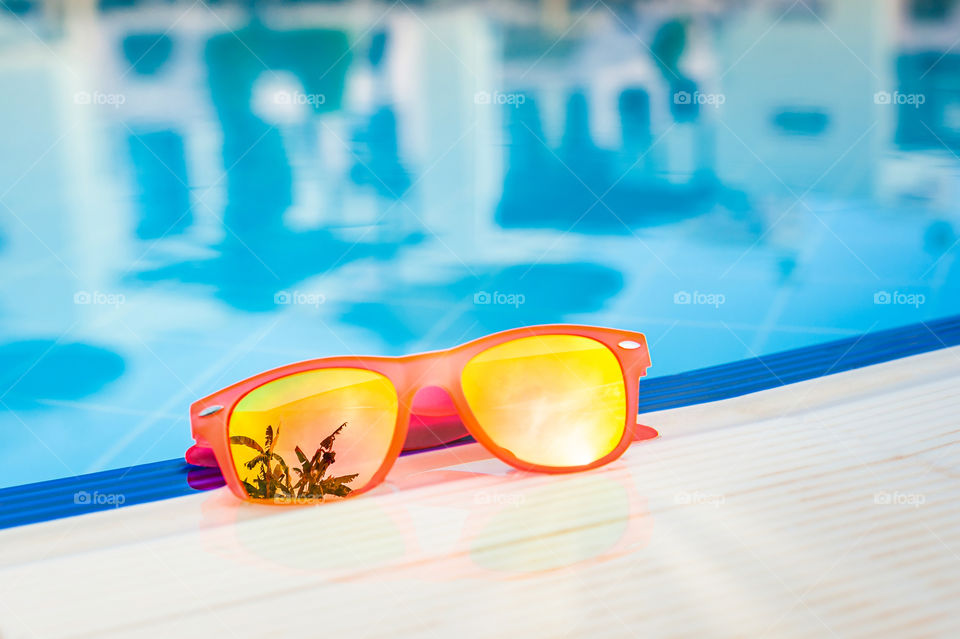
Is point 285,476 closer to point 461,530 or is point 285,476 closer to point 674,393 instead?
point 461,530

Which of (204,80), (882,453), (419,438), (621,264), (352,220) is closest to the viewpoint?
(882,453)

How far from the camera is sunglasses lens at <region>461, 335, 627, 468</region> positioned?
710 millimetres

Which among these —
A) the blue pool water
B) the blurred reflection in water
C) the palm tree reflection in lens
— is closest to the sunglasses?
the palm tree reflection in lens

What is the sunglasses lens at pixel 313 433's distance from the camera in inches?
25.3

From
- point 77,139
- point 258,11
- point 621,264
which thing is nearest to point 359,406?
point 621,264

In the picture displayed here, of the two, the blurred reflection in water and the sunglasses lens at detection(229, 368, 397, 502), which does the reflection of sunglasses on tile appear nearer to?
the sunglasses lens at detection(229, 368, 397, 502)

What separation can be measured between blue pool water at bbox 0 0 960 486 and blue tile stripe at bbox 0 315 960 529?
86cm

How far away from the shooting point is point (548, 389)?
0.75 metres

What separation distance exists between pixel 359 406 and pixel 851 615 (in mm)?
381

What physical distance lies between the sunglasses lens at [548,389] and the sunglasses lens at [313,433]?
3.1 inches

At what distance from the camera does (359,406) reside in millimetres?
701

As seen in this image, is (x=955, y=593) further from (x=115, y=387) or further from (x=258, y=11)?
(x=258, y=11)

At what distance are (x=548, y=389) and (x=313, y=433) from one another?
0.63 ft

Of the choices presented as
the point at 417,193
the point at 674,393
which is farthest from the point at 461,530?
the point at 417,193
